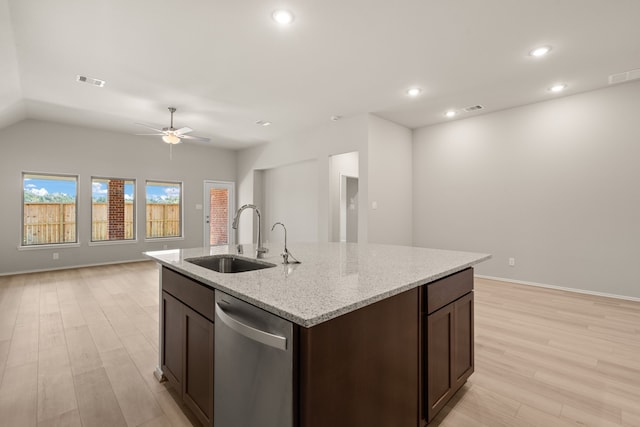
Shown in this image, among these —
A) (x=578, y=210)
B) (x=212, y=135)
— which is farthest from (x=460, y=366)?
(x=212, y=135)

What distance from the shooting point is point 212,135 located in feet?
22.1

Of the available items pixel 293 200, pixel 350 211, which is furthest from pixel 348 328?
pixel 293 200

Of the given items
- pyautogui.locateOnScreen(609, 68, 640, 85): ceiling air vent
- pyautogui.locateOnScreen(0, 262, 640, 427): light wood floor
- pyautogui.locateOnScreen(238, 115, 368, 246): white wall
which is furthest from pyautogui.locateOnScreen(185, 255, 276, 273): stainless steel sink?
pyautogui.locateOnScreen(609, 68, 640, 85): ceiling air vent

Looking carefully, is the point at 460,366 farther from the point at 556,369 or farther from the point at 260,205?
the point at 260,205

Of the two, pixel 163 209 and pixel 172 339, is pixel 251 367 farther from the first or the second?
pixel 163 209

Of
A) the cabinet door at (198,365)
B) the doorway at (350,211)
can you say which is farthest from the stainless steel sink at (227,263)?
the doorway at (350,211)

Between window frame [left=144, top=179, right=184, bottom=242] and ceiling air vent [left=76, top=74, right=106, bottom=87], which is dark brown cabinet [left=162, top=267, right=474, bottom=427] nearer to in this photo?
ceiling air vent [left=76, top=74, right=106, bottom=87]

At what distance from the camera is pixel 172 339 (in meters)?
1.85

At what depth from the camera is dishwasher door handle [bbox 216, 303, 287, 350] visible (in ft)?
3.27

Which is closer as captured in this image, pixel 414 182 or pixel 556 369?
pixel 556 369

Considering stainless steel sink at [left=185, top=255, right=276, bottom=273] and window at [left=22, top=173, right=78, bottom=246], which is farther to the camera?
window at [left=22, top=173, right=78, bottom=246]

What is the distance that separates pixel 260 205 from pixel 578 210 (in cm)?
638

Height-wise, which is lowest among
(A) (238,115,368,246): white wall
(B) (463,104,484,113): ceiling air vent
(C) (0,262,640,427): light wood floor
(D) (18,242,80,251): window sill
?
Answer: (C) (0,262,640,427): light wood floor

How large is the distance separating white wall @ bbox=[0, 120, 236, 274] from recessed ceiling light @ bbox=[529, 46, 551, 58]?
7003 mm
